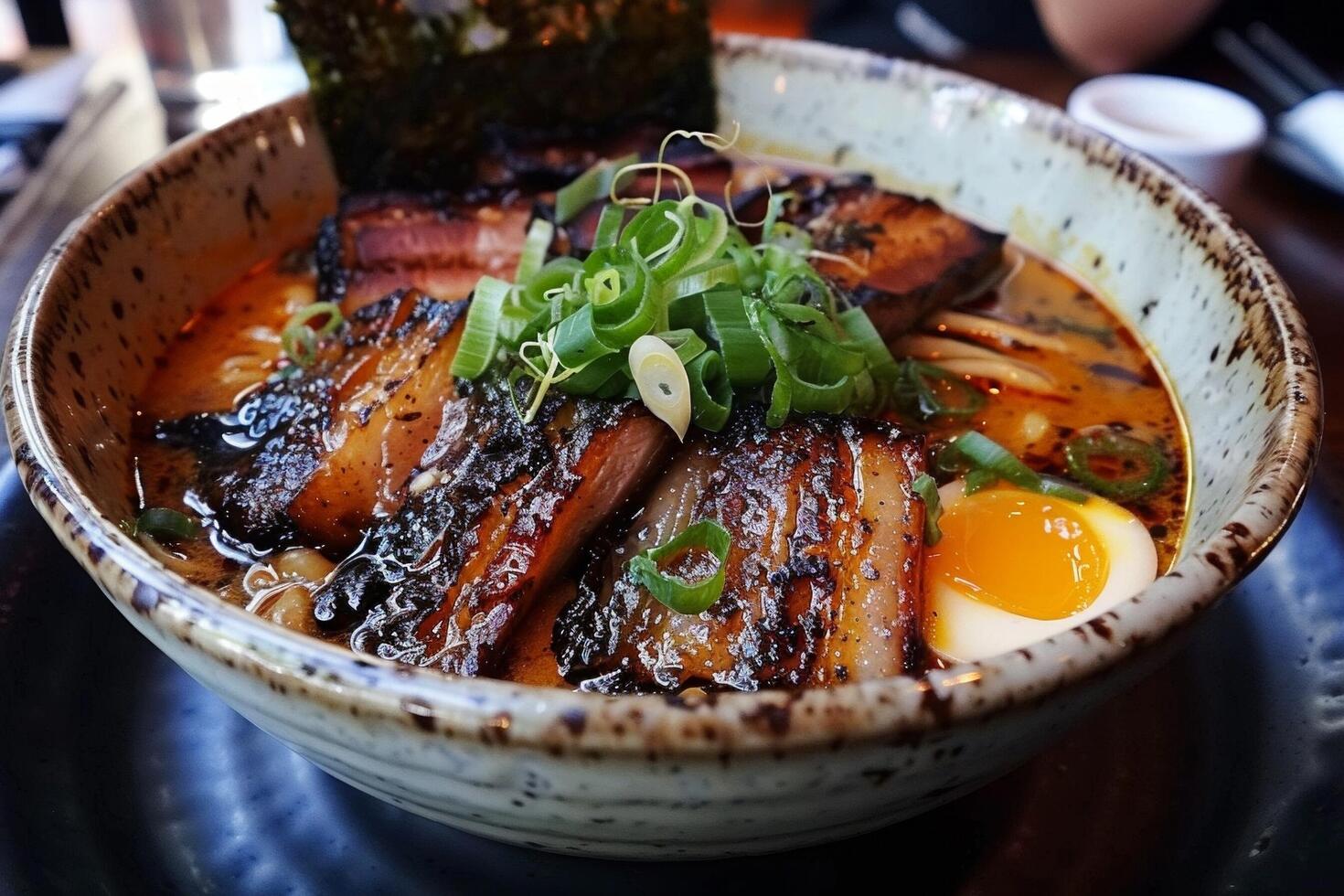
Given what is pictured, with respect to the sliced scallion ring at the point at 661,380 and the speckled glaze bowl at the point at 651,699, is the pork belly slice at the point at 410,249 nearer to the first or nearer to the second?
the speckled glaze bowl at the point at 651,699

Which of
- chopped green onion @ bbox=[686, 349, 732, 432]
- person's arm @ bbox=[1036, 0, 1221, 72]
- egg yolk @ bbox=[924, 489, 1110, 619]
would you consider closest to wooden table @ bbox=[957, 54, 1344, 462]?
person's arm @ bbox=[1036, 0, 1221, 72]

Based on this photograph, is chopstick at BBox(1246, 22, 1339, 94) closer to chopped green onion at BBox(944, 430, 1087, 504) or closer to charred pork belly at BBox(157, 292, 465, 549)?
chopped green onion at BBox(944, 430, 1087, 504)

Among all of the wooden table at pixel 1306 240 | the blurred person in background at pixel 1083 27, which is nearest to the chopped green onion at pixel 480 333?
the wooden table at pixel 1306 240

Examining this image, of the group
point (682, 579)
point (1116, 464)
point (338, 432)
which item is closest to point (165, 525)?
point (338, 432)

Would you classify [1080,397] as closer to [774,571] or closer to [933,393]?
[933,393]

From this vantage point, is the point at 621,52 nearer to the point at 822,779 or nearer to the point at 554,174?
the point at 554,174

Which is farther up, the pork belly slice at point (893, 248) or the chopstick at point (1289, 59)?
the pork belly slice at point (893, 248)
